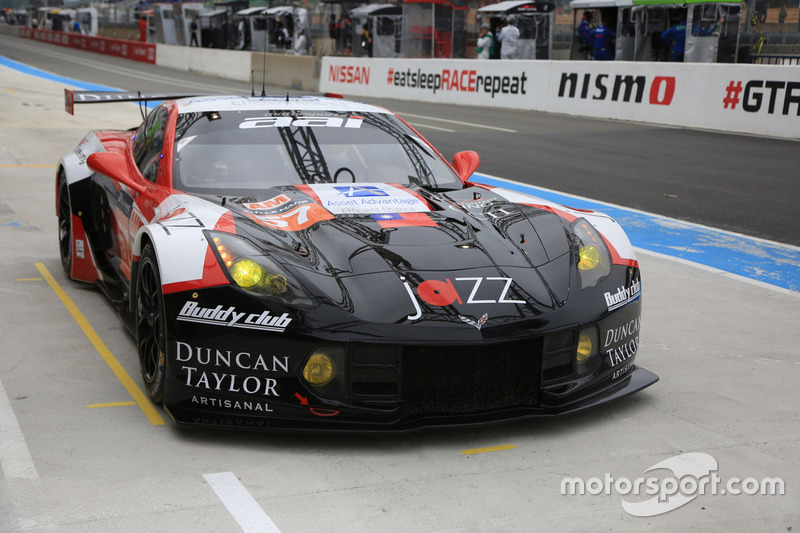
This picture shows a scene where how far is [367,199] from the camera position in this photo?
181 inches

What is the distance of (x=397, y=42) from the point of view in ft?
114

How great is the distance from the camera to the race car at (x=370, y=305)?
3.62 metres

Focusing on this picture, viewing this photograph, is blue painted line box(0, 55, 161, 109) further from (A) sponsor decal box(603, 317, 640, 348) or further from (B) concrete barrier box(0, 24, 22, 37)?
(B) concrete barrier box(0, 24, 22, 37)

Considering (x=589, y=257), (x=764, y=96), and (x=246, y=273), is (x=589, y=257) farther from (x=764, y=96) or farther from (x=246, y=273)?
(x=764, y=96)

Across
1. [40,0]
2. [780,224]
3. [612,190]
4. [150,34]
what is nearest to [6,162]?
[612,190]

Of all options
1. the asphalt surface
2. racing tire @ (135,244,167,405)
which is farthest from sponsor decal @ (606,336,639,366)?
the asphalt surface

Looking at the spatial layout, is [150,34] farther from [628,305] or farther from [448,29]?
[628,305]

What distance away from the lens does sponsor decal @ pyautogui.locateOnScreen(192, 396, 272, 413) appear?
368 centimetres

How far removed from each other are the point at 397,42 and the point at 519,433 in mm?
32062

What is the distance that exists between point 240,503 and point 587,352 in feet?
5.06

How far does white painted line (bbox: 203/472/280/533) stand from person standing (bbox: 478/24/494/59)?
79.3 feet

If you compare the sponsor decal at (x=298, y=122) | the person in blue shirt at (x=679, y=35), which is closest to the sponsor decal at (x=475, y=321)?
the sponsor decal at (x=298, y=122)

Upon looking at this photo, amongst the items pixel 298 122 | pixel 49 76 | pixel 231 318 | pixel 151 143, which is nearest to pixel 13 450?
pixel 231 318

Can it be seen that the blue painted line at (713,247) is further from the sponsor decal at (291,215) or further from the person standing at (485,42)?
the person standing at (485,42)
